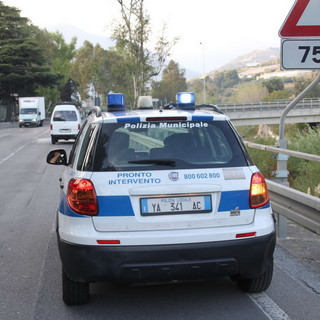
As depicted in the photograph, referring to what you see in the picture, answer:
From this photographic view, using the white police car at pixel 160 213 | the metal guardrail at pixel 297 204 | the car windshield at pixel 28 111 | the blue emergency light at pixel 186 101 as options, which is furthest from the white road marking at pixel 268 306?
the car windshield at pixel 28 111

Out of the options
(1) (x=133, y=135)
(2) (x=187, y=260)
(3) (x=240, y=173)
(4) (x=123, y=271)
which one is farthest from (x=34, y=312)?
(3) (x=240, y=173)

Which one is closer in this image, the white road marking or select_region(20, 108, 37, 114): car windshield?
the white road marking

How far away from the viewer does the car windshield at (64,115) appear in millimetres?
26578

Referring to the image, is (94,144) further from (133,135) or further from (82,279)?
(82,279)

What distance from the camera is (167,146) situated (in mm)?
4230

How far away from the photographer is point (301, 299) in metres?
4.39

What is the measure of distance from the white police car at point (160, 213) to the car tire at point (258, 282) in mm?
324

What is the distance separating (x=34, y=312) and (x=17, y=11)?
72.3m

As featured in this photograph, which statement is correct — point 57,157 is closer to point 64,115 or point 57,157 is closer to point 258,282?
point 258,282

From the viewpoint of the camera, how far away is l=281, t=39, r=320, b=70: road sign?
561 cm

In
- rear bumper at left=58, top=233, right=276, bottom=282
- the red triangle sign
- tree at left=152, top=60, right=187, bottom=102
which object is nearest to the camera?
rear bumper at left=58, top=233, right=276, bottom=282

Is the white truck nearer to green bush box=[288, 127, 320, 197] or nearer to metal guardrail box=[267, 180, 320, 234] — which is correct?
green bush box=[288, 127, 320, 197]

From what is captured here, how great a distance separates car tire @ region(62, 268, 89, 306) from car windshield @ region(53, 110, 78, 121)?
22788 millimetres

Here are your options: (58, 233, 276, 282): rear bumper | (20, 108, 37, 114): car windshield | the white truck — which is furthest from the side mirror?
(20, 108, 37, 114): car windshield
